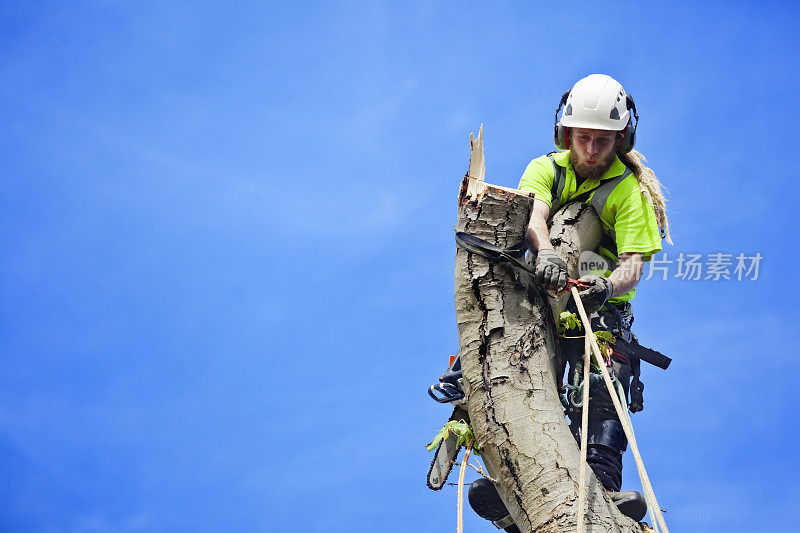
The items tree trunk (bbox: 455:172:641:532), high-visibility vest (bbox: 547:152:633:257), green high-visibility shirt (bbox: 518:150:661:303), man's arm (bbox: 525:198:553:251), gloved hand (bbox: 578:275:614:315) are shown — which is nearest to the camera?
Result: tree trunk (bbox: 455:172:641:532)

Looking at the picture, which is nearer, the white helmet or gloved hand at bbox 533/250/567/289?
gloved hand at bbox 533/250/567/289

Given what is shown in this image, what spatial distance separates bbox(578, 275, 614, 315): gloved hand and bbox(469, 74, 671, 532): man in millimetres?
209

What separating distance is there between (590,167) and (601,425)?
1891mm

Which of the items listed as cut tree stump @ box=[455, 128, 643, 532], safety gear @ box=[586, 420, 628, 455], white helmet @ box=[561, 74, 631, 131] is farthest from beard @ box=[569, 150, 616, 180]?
safety gear @ box=[586, 420, 628, 455]

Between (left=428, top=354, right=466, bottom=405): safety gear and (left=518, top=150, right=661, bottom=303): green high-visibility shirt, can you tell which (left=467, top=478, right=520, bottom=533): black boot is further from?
(left=518, top=150, right=661, bottom=303): green high-visibility shirt

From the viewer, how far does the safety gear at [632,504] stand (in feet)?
17.3

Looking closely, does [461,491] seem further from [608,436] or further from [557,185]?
[557,185]

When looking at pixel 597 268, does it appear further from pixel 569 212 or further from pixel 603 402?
pixel 603 402

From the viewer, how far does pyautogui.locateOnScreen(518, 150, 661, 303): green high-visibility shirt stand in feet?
20.0

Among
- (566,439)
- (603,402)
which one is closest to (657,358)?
(603,402)

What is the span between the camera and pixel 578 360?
231 inches

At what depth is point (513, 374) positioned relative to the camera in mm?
5148

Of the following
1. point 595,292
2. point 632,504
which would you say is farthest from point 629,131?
point 632,504

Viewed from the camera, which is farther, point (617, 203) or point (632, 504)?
point (617, 203)
